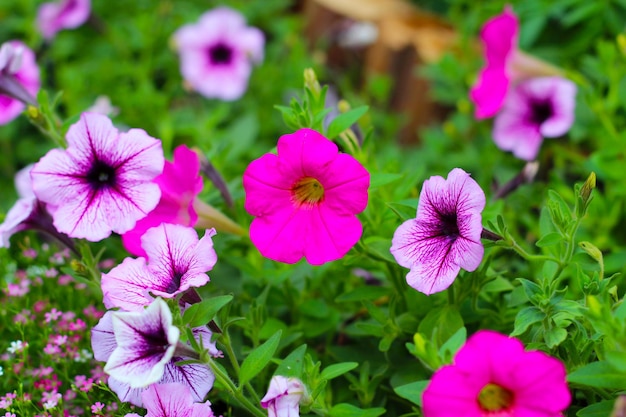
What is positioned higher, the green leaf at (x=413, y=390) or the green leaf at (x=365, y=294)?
the green leaf at (x=413, y=390)

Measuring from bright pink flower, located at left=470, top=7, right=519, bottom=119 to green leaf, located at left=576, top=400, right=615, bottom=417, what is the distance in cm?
79

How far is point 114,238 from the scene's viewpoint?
1.16 m

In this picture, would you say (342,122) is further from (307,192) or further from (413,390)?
(413,390)

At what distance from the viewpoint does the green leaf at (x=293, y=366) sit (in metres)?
0.82

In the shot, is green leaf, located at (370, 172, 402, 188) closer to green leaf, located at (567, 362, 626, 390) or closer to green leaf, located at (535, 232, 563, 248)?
green leaf, located at (535, 232, 563, 248)

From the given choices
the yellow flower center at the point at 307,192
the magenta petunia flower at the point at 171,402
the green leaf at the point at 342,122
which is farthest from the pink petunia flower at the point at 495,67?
the magenta petunia flower at the point at 171,402

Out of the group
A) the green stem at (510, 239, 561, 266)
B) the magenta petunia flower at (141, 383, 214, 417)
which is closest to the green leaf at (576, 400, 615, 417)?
the green stem at (510, 239, 561, 266)

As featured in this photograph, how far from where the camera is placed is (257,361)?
0.83 m

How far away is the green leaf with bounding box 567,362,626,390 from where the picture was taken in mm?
703

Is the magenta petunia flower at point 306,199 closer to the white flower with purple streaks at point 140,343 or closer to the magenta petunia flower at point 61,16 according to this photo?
the white flower with purple streaks at point 140,343

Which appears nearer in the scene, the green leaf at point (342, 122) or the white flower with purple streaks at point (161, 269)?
the white flower with purple streaks at point (161, 269)

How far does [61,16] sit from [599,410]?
5.70 ft

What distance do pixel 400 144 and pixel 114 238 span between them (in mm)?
1229

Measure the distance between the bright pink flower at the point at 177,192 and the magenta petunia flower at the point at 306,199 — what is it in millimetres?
114
